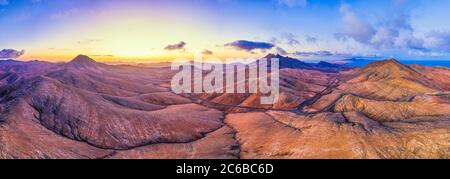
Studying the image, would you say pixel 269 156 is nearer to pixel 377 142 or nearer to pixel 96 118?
pixel 377 142

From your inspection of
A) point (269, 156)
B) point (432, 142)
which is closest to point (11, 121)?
point (269, 156)

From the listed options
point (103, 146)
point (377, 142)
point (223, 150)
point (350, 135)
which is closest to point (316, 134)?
point (350, 135)

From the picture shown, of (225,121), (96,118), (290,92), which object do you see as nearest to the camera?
(96,118)

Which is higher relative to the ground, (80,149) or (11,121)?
(11,121)
